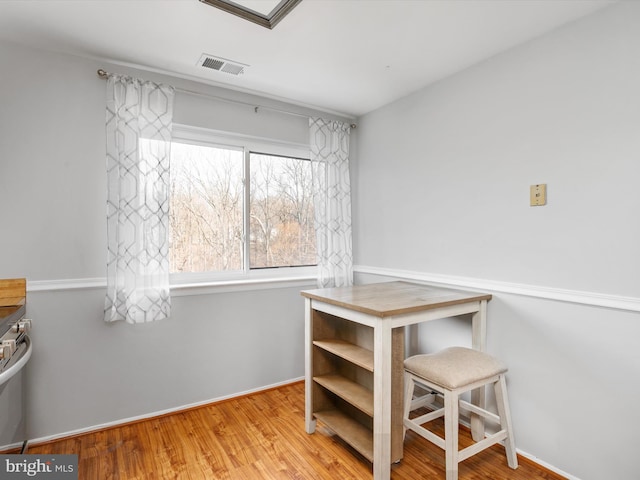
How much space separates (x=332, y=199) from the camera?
120 inches

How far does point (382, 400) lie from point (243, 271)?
1529 millimetres

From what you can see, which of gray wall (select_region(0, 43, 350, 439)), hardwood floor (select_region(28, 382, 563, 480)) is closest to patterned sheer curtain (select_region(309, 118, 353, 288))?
gray wall (select_region(0, 43, 350, 439))

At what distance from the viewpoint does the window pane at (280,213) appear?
9.39 feet

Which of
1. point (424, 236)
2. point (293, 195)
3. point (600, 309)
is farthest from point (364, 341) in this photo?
point (293, 195)

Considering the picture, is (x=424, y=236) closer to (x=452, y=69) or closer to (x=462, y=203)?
(x=462, y=203)

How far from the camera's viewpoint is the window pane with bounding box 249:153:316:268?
2.86m

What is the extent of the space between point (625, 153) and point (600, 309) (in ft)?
2.41

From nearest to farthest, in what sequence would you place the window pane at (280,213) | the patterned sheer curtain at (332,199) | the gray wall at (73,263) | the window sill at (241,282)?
the gray wall at (73,263), the window sill at (241,282), the window pane at (280,213), the patterned sheer curtain at (332,199)

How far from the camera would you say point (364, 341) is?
2055 mm

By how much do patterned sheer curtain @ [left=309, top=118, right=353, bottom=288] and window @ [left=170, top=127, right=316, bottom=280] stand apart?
136 millimetres

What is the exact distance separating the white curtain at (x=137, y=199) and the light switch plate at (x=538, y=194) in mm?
2217

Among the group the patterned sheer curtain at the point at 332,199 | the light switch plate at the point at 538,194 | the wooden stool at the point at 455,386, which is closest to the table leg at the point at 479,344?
the wooden stool at the point at 455,386

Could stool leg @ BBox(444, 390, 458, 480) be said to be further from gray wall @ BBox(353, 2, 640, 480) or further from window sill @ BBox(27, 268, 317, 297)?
window sill @ BBox(27, 268, 317, 297)

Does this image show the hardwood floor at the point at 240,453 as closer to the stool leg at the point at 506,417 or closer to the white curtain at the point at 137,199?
the stool leg at the point at 506,417
